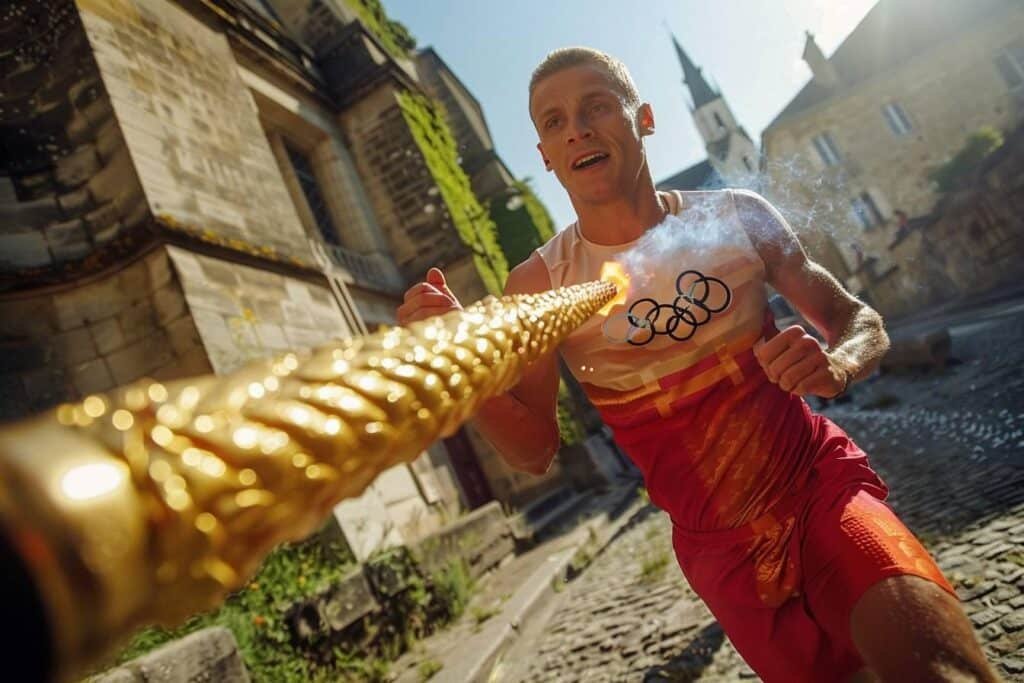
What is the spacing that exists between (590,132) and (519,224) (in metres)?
13.6

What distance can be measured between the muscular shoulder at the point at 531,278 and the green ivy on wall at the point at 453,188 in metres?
9.66

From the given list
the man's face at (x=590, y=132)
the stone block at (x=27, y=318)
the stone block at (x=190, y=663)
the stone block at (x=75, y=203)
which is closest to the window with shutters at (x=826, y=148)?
the stone block at (x=75, y=203)

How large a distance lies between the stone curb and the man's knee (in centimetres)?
312

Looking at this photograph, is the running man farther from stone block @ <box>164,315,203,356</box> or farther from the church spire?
the church spire

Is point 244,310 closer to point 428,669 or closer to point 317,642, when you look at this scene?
point 317,642

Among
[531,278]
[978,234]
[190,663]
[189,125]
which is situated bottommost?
[978,234]

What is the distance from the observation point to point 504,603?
5.44 metres

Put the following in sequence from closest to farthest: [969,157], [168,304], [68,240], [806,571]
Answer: [806,571] → [168,304] → [68,240] → [969,157]

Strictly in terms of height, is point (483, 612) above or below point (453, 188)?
below

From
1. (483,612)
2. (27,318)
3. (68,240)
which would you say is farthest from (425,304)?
(68,240)

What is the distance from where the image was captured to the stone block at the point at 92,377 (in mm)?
5578

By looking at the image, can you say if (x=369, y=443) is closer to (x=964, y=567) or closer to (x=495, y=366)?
(x=495, y=366)

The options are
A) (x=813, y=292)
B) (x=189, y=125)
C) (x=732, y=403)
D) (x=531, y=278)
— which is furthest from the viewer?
(x=189, y=125)

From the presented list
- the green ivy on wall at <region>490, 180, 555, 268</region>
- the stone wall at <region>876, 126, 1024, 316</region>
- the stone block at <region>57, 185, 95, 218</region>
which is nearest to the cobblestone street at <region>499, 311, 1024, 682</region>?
the stone block at <region>57, 185, 95, 218</region>
